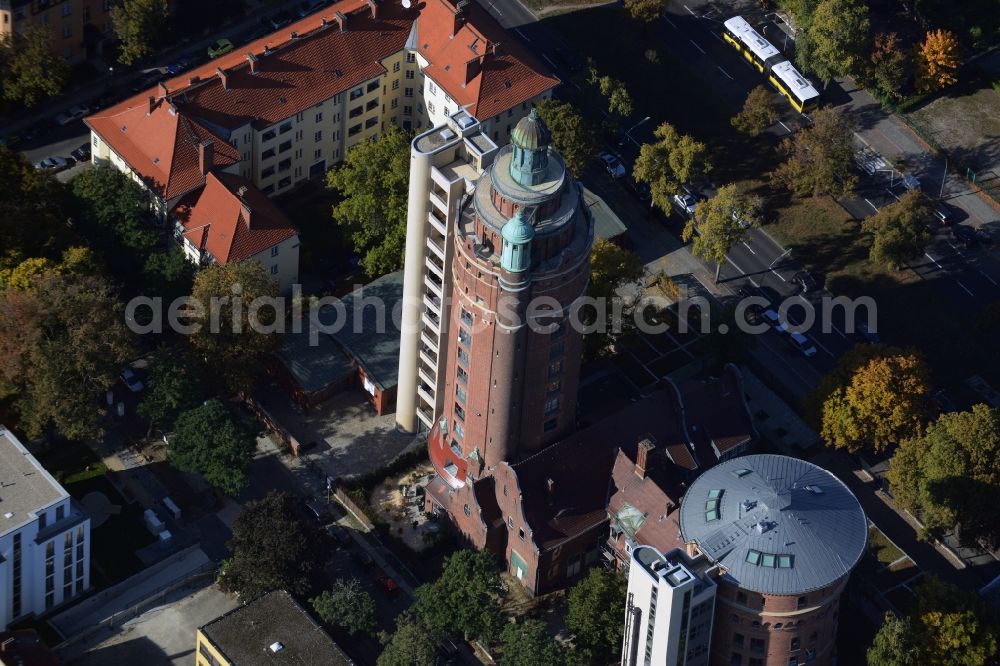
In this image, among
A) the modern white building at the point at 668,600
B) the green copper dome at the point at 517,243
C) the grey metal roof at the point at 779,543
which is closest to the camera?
the modern white building at the point at 668,600

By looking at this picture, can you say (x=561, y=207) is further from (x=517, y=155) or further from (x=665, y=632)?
(x=665, y=632)

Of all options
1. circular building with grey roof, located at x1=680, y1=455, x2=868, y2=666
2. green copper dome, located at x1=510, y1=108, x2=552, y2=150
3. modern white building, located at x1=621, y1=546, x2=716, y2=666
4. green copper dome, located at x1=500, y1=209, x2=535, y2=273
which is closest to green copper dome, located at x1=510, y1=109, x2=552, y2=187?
green copper dome, located at x1=510, y1=108, x2=552, y2=150

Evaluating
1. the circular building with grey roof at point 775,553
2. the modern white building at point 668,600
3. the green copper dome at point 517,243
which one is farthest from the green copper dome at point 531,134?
the modern white building at point 668,600

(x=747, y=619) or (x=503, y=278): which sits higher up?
(x=503, y=278)

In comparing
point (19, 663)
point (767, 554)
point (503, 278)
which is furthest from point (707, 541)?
point (19, 663)

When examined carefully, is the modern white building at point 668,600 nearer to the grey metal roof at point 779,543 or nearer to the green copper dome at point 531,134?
the grey metal roof at point 779,543
